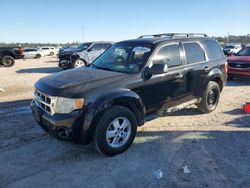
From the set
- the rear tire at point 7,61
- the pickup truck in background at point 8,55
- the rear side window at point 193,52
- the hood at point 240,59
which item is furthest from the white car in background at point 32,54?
the rear side window at point 193,52

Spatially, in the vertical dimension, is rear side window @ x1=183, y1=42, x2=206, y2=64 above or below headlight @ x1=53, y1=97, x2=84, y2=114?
above

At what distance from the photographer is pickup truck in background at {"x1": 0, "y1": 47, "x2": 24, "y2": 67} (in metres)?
19.4

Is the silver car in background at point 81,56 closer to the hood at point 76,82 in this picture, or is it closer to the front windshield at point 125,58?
the front windshield at point 125,58

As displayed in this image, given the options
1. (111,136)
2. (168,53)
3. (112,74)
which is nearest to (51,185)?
(111,136)

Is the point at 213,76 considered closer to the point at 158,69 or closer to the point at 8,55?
the point at 158,69

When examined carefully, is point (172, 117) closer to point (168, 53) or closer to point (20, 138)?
point (168, 53)

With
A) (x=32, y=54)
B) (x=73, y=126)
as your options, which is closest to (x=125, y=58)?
(x=73, y=126)

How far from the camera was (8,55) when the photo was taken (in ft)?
64.5

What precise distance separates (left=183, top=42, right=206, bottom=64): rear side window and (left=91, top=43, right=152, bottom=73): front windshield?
107cm

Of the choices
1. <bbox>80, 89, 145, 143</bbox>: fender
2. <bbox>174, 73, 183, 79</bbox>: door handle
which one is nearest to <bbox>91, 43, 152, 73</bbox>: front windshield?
<bbox>80, 89, 145, 143</bbox>: fender

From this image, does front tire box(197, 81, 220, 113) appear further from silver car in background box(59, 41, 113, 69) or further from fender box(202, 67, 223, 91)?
silver car in background box(59, 41, 113, 69)

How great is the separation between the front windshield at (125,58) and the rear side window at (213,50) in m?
2.00

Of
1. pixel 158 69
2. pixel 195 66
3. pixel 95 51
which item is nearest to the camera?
pixel 158 69

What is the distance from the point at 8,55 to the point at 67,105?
18.0 m
